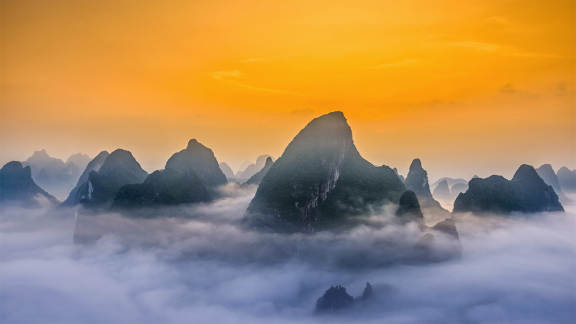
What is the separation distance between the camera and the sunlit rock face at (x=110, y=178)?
12925 centimetres

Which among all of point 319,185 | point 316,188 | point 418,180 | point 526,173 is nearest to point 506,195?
point 526,173

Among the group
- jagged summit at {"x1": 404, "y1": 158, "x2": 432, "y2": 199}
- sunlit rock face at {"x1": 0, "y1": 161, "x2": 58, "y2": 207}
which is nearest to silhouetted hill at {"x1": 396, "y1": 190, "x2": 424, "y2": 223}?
jagged summit at {"x1": 404, "y1": 158, "x2": 432, "y2": 199}

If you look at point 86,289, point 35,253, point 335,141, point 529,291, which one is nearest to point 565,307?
point 529,291

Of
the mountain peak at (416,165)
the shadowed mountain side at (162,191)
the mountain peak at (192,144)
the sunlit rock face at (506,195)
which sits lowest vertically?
the sunlit rock face at (506,195)

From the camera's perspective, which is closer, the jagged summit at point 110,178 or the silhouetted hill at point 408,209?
the silhouetted hill at point 408,209

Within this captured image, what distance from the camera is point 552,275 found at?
129750 millimetres

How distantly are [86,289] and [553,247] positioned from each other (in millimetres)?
151384

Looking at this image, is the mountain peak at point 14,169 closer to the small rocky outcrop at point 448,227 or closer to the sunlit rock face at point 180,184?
the sunlit rock face at point 180,184

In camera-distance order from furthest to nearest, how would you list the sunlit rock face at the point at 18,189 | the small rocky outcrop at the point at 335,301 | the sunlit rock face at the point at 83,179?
the sunlit rock face at the point at 18,189, the sunlit rock face at the point at 83,179, the small rocky outcrop at the point at 335,301

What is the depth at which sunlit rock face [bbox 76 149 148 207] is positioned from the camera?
129 m

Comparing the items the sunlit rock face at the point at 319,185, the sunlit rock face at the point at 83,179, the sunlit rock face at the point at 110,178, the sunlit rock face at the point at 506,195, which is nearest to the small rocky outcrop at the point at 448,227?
the sunlit rock face at the point at 319,185

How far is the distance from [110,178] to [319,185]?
74365 mm

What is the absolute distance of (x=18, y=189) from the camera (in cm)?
17438

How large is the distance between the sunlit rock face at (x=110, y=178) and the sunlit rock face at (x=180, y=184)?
48.4 feet
